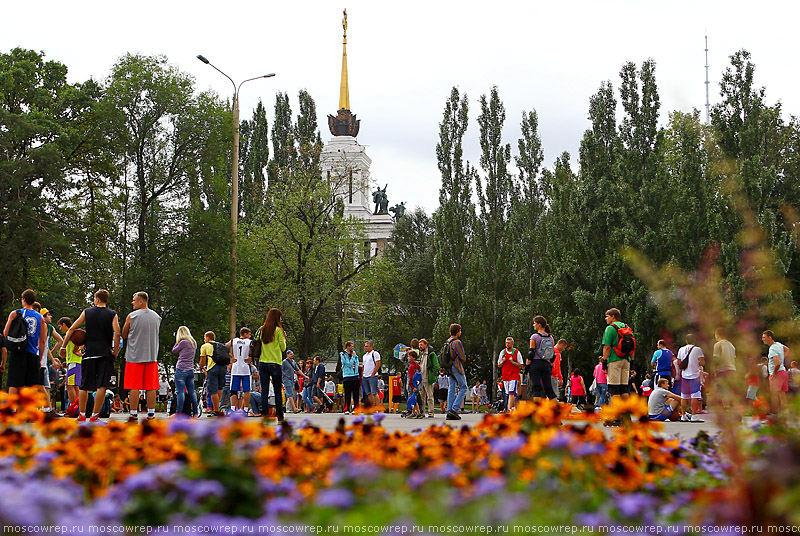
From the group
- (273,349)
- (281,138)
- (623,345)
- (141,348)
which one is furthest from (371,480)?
(281,138)

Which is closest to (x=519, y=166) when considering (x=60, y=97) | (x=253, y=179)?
(x=253, y=179)

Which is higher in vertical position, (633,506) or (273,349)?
(273,349)

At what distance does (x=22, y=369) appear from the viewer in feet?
45.9

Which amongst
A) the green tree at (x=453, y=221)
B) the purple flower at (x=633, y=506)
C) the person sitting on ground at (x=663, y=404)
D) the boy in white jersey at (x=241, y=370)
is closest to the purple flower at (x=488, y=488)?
the purple flower at (x=633, y=506)

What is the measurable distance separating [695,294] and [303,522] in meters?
1.54

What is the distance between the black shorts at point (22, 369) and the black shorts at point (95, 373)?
1089mm

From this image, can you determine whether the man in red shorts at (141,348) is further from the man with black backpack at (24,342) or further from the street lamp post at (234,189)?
the street lamp post at (234,189)

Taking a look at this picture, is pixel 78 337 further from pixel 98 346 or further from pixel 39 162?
pixel 39 162

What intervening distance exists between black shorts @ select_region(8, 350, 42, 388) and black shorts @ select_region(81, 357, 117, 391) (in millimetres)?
1089

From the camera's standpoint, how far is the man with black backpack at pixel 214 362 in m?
19.3

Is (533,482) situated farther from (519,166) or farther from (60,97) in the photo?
(519,166)

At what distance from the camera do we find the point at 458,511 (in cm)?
335

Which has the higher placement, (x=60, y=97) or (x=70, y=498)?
(x=60, y=97)

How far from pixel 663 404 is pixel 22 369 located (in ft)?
34.3
